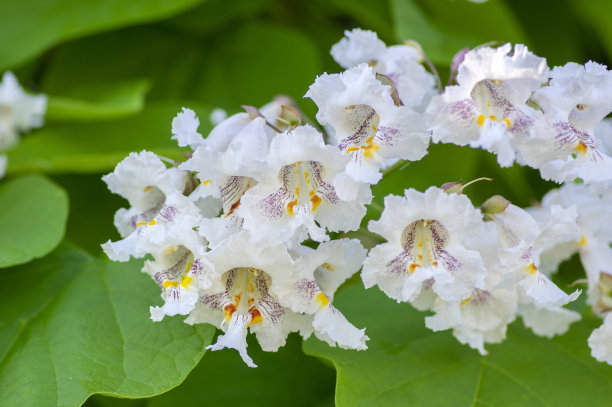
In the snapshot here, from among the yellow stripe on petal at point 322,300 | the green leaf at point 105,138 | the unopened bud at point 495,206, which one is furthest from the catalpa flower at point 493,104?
the green leaf at point 105,138

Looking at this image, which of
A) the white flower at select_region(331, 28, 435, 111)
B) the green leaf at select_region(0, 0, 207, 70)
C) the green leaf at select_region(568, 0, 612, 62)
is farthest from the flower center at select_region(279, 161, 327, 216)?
the green leaf at select_region(568, 0, 612, 62)

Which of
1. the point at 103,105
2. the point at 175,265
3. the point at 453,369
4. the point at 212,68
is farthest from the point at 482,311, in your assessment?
the point at 212,68

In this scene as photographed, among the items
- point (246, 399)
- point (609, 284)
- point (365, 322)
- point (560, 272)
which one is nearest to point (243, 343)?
point (365, 322)

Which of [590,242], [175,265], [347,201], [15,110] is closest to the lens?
[347,201]

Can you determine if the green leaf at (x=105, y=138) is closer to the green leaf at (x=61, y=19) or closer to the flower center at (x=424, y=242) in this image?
the green leaf at (x=61, y=19)

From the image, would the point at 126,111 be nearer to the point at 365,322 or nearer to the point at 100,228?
the point at 100,228

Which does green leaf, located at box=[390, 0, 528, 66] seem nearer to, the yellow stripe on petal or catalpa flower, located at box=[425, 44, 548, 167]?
catalpa flower, located at box=[425, 44, 548, 167]

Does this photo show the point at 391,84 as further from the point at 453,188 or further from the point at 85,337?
the point at 85,337
